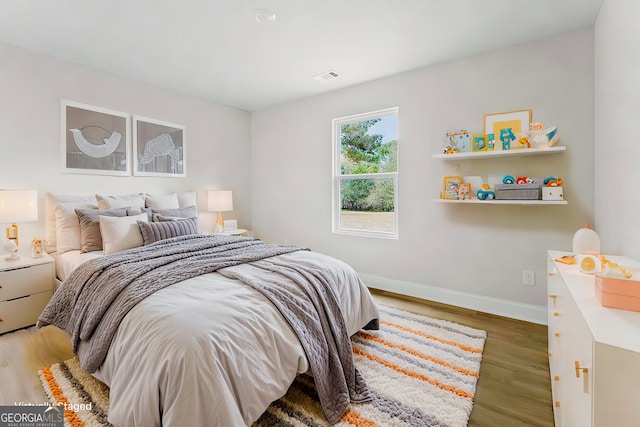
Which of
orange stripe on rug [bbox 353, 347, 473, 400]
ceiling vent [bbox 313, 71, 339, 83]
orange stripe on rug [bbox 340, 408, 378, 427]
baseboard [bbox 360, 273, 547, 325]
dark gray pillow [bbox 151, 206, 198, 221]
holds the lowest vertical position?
orange stripe on rug [bbox 340, 408, 378, 427]

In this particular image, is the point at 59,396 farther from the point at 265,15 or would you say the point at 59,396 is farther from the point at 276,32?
the point at 276,32

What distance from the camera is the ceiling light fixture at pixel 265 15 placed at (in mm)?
2177

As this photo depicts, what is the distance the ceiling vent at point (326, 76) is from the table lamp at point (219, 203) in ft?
6.19

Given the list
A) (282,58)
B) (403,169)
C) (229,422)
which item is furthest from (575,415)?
(282,58)

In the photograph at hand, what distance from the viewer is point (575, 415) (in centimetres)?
96

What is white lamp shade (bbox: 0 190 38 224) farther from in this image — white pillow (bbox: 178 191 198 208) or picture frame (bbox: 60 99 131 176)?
white pillow (bbox: 178 191 198 208)

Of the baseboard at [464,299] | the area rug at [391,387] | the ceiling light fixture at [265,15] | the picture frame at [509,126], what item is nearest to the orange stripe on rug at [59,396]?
the area rug at [391,387]

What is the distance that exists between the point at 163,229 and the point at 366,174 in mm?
2287

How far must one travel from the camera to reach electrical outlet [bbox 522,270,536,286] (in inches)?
103

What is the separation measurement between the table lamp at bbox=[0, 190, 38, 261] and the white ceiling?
1.33 meters

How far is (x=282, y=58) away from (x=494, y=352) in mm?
3088

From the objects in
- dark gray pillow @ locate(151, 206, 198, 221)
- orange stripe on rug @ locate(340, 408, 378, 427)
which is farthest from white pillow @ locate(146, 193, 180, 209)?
orange stripe on rug @ locate(340, 408, 378, 427)

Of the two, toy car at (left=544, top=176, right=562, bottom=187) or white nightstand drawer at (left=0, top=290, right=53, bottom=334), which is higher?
toy car at (left=544, top=176, right=562, bottom=187)

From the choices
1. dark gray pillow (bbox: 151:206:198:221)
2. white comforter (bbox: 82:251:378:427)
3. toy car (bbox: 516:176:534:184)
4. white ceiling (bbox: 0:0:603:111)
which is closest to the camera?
white comforter (bbox: 82:251:378:427)
